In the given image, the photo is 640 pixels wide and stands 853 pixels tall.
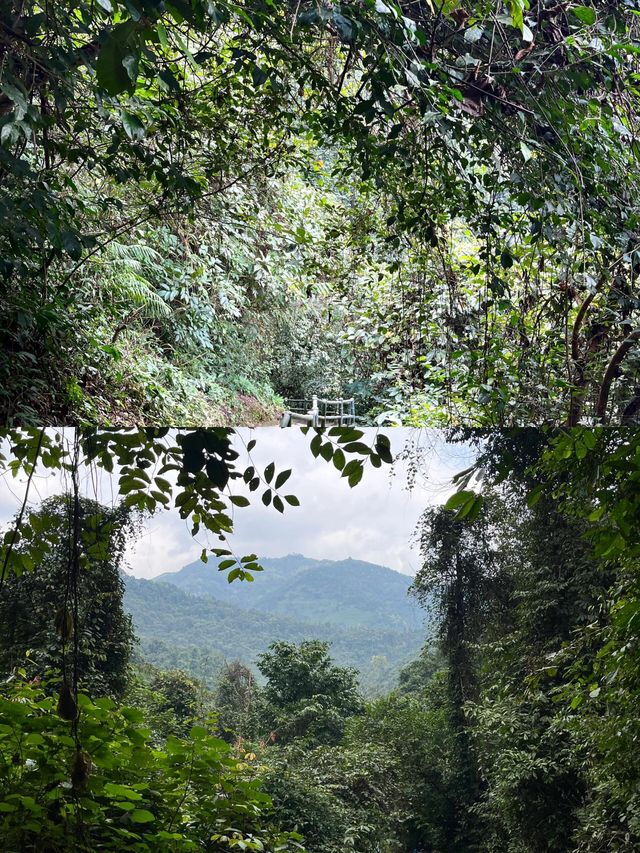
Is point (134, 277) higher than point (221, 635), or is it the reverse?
point (134, 277)

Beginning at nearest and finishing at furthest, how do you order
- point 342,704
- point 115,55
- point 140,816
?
point 115,55 → point 140,816 → point 342,704

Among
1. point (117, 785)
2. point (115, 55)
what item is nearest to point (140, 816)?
point (117, 785)

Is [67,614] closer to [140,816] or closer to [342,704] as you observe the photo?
[140,816]

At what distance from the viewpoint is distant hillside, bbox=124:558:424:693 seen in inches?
64.1

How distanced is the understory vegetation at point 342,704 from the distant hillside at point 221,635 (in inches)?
1.2

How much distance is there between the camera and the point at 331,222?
214cm

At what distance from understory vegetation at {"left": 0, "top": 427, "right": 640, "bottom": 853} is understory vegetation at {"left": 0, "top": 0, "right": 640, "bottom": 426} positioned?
0.28 meters

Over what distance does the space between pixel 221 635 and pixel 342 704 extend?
32 centimetres

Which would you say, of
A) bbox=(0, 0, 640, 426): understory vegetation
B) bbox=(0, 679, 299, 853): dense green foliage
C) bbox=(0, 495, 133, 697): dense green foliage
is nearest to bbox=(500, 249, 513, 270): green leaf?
bbox=(0, 0, 640, 426): understory vegetation

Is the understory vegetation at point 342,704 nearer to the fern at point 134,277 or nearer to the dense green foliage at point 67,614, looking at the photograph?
the dense green foliage at point 67,614

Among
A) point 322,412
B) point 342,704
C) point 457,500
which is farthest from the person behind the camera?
point 322,412

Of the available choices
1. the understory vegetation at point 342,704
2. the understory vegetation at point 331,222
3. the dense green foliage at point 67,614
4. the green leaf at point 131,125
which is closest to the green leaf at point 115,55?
the green leaf at point 131,125

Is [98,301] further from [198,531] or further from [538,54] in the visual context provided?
[538,54]

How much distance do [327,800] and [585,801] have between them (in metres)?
0.57
